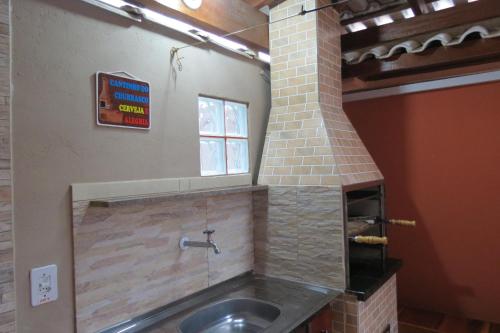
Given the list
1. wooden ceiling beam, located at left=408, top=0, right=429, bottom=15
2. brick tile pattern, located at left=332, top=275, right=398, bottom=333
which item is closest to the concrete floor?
brick tile pattern, located at left=332, top=275, right=398, bottom=333

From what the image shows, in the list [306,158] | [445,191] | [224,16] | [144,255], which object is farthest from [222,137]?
[445,191]

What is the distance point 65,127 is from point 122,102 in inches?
11.0

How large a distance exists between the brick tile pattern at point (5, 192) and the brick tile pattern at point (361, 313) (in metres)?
1.56

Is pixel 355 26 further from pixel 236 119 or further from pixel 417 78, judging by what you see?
pixel 236 119

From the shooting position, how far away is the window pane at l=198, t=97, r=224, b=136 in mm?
2004

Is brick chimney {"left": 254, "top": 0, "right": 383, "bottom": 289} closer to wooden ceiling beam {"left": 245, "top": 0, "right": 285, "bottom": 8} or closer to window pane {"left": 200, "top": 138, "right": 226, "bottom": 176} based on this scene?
wooden ceiling beam {"left": 245, "top": 0, "right": 285, "bottom": 8}

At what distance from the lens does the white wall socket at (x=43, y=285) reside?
1.26 m

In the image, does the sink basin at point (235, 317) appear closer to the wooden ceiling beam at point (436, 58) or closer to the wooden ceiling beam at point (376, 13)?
the wooden ceiling beam at point (436, 58)

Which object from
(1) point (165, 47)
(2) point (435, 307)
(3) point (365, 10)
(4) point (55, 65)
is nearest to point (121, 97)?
(4) point (55, 65)

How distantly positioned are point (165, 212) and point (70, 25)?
92 cm

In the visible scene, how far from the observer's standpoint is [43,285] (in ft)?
4.21

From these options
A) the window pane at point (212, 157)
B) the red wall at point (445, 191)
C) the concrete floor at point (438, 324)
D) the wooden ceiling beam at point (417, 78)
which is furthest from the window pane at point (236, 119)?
the concrete floor at point (438, 324)

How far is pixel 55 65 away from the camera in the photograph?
1.34 metres

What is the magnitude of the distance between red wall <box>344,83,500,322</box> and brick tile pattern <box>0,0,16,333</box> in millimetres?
3228
